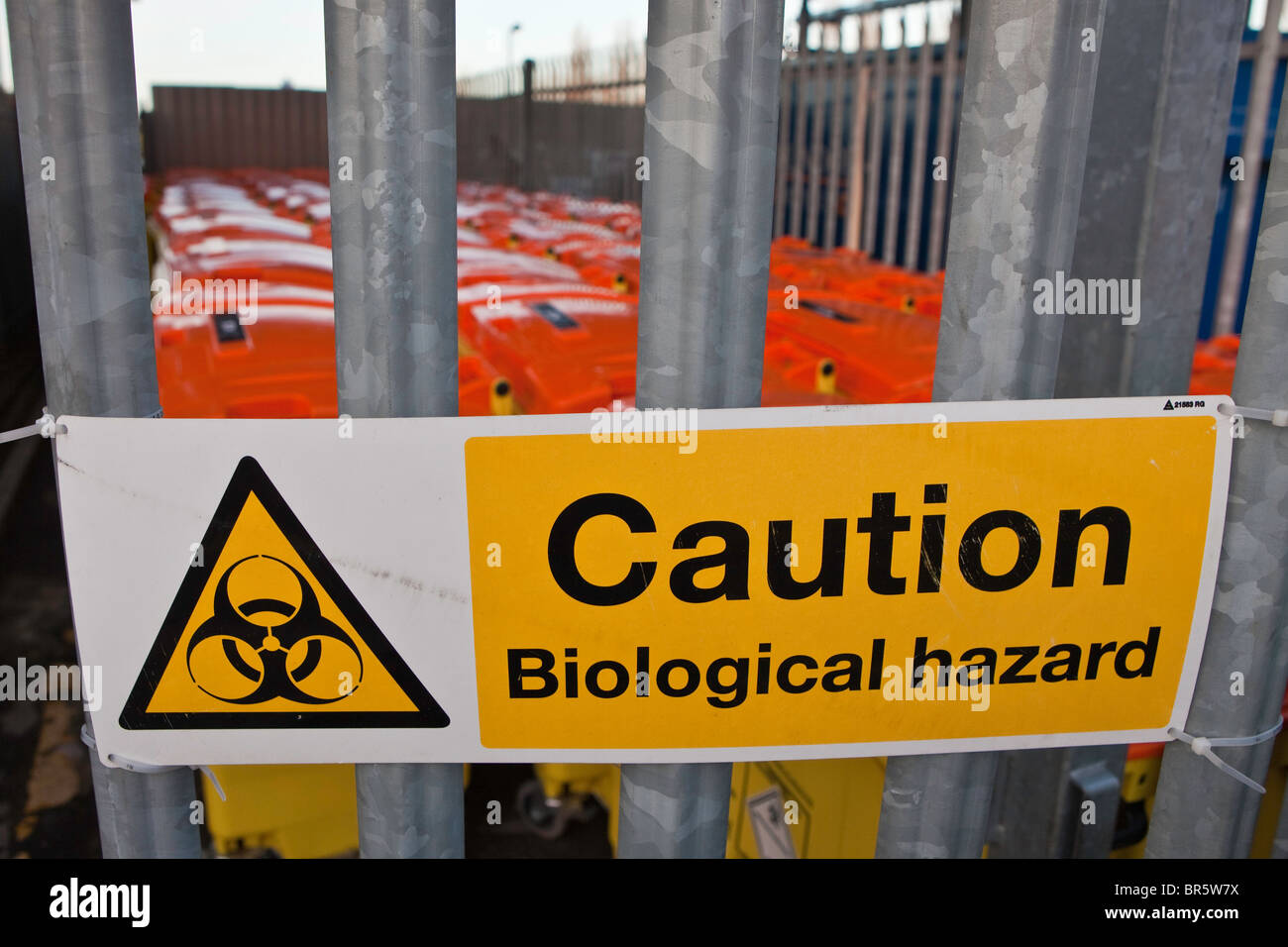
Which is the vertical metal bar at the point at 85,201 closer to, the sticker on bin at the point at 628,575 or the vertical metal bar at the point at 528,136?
the sticker on bin at the point at 628,575

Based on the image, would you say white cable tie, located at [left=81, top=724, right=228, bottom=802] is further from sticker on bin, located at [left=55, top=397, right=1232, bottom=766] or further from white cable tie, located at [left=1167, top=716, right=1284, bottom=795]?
white cable tie, located at [left=1167, top=716, right=1284, bottom=795]

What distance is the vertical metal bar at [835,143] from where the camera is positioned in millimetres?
8477

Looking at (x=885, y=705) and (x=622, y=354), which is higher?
(x=622, y=354)

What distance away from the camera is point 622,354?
3480 millimetres

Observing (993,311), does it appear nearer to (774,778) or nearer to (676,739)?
(676,739)

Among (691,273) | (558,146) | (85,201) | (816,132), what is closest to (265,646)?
(85,201)

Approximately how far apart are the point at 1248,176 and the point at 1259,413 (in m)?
5.47

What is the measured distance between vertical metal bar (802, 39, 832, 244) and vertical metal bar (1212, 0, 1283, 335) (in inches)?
150

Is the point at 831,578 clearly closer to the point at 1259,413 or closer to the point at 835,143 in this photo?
the point at 1259,413

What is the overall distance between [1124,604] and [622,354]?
7.53ft

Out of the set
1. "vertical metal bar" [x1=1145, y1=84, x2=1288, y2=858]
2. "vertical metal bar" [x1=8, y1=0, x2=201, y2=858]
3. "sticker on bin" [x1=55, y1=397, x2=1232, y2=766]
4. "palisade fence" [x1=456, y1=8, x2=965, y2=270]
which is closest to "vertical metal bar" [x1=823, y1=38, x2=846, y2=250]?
"palisade fence" [x1=456, y1=8, x2=965, y2=270]

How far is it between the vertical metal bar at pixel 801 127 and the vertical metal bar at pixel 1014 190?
26.7 ft

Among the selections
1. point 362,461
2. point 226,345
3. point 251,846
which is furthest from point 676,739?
point 226,345

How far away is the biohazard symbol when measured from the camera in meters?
1.29
